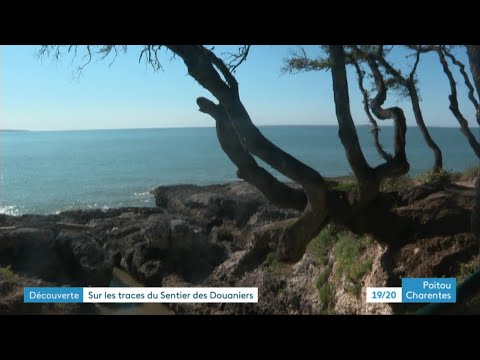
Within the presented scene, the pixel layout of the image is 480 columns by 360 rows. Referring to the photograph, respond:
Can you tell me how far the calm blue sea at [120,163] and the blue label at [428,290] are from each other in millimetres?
3206

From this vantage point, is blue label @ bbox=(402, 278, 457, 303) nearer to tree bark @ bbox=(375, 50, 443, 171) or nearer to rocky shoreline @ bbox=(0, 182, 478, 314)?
rocky shoreline @ bbox=(0, 182, 478, 314)

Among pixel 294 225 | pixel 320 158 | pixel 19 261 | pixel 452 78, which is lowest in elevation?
pixel 19 261

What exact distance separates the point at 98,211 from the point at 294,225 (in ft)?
27.1

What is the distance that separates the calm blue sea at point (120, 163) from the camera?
25.3 feet

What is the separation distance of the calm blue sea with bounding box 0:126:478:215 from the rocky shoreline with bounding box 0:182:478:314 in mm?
557

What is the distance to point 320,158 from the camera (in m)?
7.26

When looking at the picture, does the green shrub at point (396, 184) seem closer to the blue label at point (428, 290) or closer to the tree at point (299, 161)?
the tree at point (299, 161)

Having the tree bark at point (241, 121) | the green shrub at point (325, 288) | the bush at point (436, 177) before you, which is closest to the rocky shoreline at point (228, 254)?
the green shrub at point (325, 288)

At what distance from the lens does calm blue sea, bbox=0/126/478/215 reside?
771 cm
